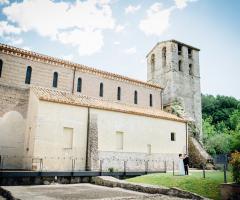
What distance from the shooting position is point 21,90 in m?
21.5

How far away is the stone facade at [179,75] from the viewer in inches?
1289

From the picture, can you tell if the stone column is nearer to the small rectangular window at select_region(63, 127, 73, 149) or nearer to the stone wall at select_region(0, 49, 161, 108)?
A: the small rectangular window at select_region(63, 127, 73, 149)

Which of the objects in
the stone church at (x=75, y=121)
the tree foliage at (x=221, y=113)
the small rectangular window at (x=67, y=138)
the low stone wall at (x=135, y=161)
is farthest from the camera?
the tree foliage at (x=221, y=113)

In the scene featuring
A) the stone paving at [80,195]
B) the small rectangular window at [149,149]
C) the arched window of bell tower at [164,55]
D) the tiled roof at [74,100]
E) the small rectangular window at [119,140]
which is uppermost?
the arched window of bell tower at [164,55]

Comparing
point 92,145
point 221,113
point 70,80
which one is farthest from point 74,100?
point 221,113

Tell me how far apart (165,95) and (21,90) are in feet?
60.3

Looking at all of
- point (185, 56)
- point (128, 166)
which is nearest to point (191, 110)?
point (185, 56)

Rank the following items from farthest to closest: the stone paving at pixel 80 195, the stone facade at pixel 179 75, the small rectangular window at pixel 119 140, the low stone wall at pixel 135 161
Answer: the stone facade at pixel 179 75, the small rectangular window at pixel 119 140, the low stone wall at pixel 135 161, the stone paving at pixel 80 195

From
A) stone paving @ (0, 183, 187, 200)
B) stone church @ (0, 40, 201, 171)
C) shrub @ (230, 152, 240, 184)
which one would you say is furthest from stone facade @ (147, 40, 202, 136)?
shrub @ (230, 152, 240, 184)

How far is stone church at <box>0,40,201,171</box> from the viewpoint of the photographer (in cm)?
1930

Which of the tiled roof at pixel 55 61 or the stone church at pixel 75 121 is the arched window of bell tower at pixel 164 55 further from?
the tiled roof at pixel 55 61

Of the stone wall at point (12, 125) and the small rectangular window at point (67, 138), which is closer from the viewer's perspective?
the stone wall at point (12, 125)

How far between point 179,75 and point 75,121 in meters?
17.7

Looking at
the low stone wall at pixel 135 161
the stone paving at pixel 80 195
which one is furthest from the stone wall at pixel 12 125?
the stone paving at pixel 80 195
